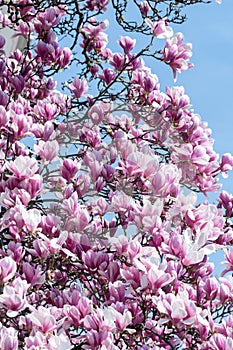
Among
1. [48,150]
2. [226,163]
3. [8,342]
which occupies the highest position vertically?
[226,163]

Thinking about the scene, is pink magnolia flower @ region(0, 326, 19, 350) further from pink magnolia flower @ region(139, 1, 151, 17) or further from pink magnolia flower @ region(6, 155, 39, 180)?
pink magnolia flower @ region(139, 1, 151, 17)

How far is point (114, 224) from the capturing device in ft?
8.19

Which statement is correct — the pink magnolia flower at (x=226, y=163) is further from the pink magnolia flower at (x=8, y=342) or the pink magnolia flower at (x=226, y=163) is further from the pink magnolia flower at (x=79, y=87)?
the pink magnolia flower at (x=8, y=342)

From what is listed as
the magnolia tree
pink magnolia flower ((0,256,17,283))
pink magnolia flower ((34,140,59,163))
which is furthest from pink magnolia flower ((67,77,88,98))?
pink magnolia flower ((0,256,17,283))

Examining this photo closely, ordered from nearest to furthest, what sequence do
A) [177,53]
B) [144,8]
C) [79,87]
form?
[177,53], [79,87], [144,8]

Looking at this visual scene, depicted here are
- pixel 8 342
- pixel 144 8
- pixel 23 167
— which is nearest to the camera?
pixel 8 342

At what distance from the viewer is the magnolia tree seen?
203 cm

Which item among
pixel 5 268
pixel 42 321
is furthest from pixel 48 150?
pixel 42 321

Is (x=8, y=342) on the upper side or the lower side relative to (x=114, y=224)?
lower

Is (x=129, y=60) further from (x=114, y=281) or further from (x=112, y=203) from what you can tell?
(x=114, y=281)

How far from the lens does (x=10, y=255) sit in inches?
87.2

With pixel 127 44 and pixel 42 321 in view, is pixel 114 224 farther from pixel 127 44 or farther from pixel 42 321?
pixel 127 44

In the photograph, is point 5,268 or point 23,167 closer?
point 5,268

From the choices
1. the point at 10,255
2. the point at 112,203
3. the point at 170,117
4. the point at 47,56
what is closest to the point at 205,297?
the point at 112,203
